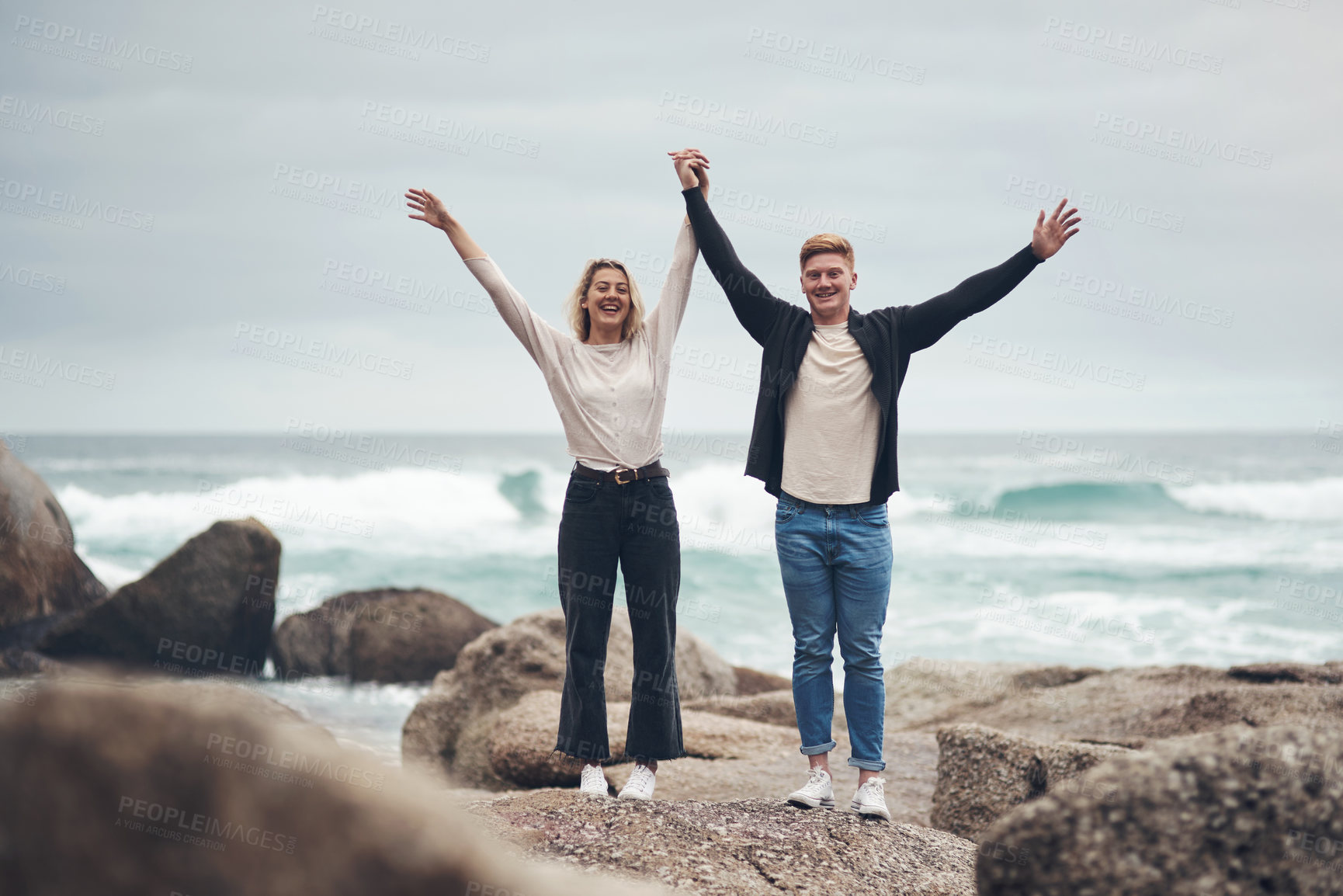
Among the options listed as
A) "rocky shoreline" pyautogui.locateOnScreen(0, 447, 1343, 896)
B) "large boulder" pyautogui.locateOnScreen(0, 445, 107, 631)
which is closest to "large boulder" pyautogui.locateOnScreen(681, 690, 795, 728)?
"rocky shoreline" pyautogui.locateOnScreen(0, 447, 1343, 896)

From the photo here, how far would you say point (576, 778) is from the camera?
222 inches

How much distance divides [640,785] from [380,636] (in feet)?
22.5

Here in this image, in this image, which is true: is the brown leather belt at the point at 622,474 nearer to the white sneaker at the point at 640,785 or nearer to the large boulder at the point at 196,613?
the white sneaker at the point at 640,785

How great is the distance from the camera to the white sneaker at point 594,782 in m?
4.04

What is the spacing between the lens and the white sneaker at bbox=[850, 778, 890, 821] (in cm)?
390

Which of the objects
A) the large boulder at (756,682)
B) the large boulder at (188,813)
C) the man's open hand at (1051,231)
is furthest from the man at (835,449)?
the large boulder at (756,682)

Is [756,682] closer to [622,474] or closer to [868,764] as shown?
[868,764]

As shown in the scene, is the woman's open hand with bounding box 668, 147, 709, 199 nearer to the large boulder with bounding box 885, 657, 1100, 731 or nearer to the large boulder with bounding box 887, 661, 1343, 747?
the large boulder with bounding box 887, 661, 1343, 747

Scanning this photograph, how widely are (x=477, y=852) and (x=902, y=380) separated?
3.01m

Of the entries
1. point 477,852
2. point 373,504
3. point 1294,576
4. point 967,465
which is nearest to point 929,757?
point 477,852

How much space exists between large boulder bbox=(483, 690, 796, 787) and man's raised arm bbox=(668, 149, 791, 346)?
2702mm

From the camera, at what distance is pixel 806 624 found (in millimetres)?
3932

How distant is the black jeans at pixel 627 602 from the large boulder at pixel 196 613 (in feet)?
19.9

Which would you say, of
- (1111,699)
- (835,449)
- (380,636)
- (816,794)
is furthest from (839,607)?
(380,636)
